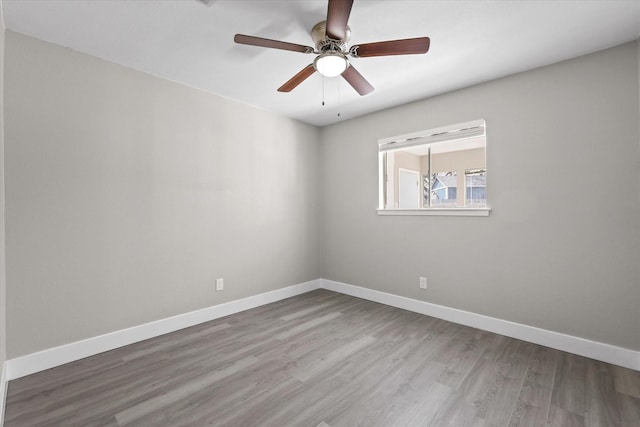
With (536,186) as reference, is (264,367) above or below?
below

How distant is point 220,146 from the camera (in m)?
3.23

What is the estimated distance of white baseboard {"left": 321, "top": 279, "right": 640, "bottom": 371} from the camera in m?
2.21

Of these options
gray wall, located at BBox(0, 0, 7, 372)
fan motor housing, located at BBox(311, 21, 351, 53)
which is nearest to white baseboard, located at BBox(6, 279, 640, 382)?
gray wall, located at BBox(0, 0, 7, 372)

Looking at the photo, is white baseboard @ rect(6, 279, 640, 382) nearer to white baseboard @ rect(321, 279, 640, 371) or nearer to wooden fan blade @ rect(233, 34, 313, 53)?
white baseboard @ rect(321, 279, 640, 371)

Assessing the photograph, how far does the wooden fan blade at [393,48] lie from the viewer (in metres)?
1.71

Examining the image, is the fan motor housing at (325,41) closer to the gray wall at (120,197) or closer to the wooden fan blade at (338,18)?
the wooden fan blade at (338,18)

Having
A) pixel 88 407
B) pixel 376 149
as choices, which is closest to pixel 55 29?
pixel 88 407

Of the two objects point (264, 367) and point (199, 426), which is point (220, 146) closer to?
point (264, 367)

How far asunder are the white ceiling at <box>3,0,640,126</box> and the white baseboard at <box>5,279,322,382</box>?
7.62ft

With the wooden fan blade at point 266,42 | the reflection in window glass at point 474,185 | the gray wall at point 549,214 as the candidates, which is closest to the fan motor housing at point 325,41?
the wooden fan blade at point 266,42

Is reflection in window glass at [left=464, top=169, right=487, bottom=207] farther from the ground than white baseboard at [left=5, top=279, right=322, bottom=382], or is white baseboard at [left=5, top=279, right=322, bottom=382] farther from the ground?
reflection in window glass at [left=464, top=169, right=487, bottom=207]

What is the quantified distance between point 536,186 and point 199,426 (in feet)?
10.2

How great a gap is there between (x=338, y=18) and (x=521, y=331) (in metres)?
2.93

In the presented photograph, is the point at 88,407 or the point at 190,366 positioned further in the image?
the point at 190,366
